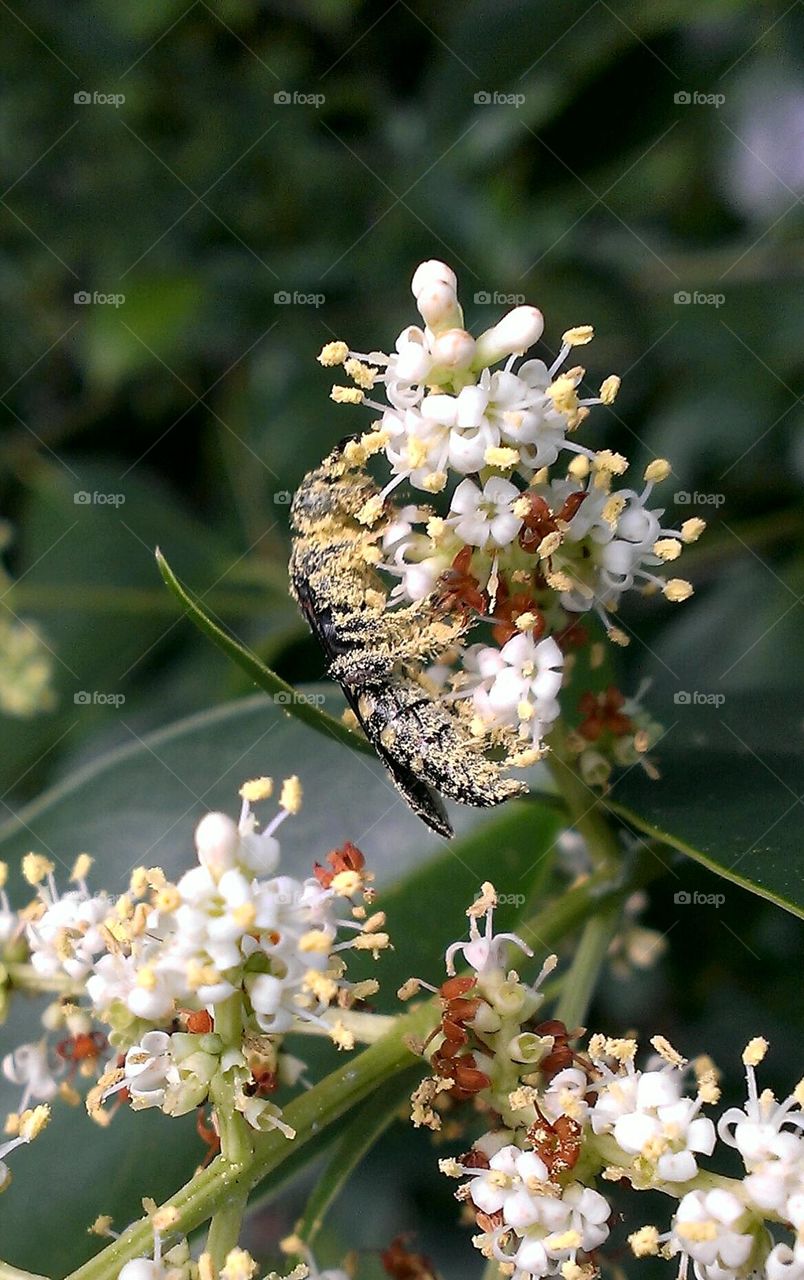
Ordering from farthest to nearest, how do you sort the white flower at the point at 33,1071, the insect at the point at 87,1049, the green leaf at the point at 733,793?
the white flower at the point at 33,1071 → the insect at the point at 87,1049 → the green leaf at the point at 733,793

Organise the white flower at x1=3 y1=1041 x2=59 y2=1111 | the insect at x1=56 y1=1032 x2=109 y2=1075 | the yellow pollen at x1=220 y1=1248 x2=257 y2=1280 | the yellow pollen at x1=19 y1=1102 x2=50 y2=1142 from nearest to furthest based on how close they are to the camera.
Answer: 1. the yellow pollen at x1=220 y1=1248 x2=257 y2=1280
2. the yellow pollen at x1=19 y1=1102 x2=50 y2=1142
3. the insect at x1=56 y1=1032 x2=109 y2=1075
4. the white flower at x1=3 y1=1041 x2=59 y2=1111

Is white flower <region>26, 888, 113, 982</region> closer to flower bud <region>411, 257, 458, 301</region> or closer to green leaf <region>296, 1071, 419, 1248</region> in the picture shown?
green leaf <region>296, 1071, 419, 1248</region>

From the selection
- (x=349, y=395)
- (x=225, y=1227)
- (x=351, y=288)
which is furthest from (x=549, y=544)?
(x=351, y=288)

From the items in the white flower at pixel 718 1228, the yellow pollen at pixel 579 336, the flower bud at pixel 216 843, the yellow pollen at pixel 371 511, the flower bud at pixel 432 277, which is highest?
the flower bud at pixel 432 277

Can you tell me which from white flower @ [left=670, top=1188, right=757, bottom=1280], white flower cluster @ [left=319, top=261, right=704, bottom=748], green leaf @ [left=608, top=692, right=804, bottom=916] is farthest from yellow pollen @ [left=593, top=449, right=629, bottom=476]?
white flower @ [left=670, top=1188, right=757, bottom=1280]

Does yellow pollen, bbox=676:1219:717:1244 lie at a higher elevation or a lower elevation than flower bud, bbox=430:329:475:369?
lower

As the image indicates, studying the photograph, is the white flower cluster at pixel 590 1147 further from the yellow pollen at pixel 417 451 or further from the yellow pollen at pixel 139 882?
the yellow pollen at pixel 417 451

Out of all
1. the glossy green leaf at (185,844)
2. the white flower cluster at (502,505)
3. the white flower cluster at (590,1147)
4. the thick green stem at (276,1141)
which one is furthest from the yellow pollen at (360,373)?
the thick green stem at (276,1141)

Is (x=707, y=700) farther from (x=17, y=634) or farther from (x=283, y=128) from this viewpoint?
(x=283, y=128)
